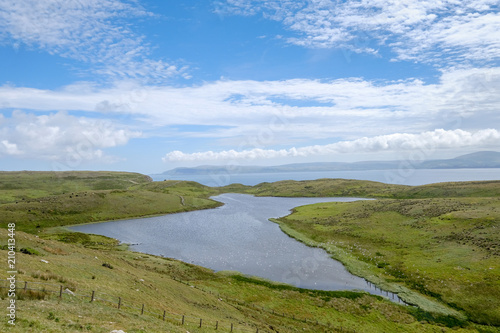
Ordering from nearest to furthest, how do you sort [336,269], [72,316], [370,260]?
[72,316] < [336,269] < [370,260]

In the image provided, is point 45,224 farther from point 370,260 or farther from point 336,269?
point 370,260

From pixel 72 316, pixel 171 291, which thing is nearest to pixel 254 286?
pixel 171 291

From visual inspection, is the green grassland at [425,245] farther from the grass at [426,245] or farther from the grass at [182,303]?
the grass at [182,303]

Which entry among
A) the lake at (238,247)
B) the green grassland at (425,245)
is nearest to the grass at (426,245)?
the green grassland at (425,245)

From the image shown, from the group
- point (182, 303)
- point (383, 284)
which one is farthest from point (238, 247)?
point (182, 303)

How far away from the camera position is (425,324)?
4138 cm

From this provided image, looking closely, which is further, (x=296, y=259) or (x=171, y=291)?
(x=296, y=259)

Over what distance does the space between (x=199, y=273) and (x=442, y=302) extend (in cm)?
4596

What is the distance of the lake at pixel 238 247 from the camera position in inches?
2372

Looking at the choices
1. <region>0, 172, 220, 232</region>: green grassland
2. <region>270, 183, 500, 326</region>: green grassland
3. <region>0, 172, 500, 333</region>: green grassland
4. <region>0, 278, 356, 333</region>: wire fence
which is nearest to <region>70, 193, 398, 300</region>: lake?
<region>0, 172, 500, 333</region>: green grassland

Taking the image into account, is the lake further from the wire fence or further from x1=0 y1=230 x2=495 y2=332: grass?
the wire fence

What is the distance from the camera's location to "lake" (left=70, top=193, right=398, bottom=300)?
60.2 metres

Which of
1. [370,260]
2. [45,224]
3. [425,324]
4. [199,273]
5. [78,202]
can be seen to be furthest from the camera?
[78,202]

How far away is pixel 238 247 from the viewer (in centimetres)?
8188
